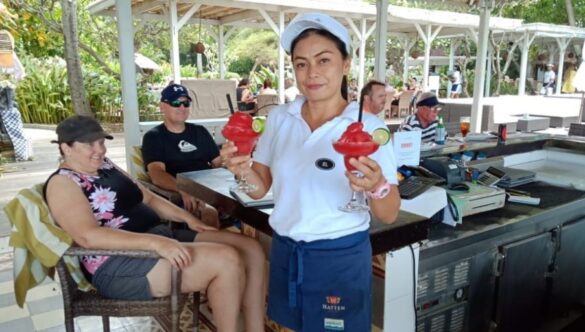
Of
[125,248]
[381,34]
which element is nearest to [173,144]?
[125,248]

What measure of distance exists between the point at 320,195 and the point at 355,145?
22 centimetres

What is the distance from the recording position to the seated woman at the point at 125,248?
1.81 meters

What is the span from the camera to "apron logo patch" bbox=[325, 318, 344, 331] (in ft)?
4.25

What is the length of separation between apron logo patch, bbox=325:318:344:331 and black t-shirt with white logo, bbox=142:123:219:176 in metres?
2.17

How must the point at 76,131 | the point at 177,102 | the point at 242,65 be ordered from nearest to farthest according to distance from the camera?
the point at 76,131 → the point at 177,102 → the point at 242,65

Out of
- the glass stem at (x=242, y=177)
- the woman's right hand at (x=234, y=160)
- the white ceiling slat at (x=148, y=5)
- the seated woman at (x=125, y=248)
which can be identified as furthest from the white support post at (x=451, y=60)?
the woman's right hand at (x=234, y=160)

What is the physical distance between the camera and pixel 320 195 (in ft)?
4.04

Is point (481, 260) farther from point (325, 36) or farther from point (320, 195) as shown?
point (325, 36)

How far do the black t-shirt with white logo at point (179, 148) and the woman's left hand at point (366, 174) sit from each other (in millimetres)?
2355

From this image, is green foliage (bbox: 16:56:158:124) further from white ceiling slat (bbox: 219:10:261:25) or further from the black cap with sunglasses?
the black cap with sunglasses

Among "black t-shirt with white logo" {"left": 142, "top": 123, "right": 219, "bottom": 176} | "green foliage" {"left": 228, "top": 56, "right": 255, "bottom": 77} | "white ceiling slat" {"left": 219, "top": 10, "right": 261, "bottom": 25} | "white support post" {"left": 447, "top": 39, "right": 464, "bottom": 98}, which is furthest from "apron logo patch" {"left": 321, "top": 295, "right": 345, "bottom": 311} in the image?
"green foliage" {"left": 228, "top": 56, "right": 255, "bottom": 77}

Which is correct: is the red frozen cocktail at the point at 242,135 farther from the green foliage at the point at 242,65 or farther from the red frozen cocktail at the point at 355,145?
the green foliage at the point at 242,65

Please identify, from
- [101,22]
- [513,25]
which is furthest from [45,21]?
[513,25]

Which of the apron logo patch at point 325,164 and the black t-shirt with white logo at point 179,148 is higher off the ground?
the apron logo patch at point 325,164
